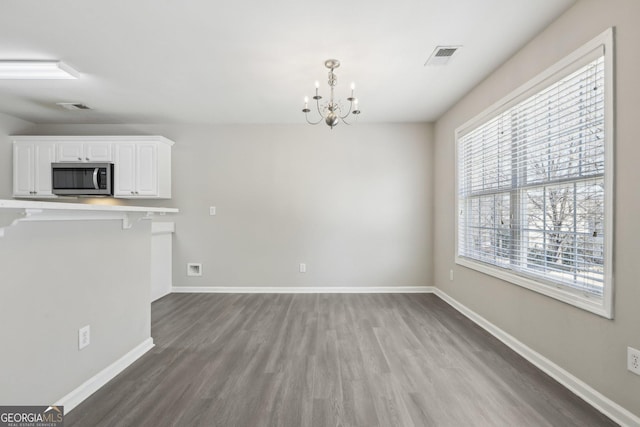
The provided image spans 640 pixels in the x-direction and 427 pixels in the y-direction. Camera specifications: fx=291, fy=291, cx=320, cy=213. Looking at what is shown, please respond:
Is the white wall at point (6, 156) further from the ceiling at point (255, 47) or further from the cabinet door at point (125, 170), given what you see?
the cabinet door at point (125, 170)

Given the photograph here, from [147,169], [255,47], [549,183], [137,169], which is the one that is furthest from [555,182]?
[137,169]

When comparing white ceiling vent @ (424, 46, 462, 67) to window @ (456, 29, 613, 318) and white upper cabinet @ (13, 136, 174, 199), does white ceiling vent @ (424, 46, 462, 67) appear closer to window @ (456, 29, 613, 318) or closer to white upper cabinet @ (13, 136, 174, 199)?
window @ (456, 29, 613, 318)

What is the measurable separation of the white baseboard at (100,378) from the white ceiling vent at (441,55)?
346 centimetres

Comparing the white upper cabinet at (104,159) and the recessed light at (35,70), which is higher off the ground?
the recessed light at (35,70)

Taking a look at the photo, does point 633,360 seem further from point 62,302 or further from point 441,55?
point 62,302

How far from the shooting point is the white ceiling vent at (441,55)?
2424 mm

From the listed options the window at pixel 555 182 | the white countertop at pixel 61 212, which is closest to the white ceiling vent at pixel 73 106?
the white countertop at pixel 61 212

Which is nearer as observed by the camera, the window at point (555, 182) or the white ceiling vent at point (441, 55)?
the window at point (555, 182)

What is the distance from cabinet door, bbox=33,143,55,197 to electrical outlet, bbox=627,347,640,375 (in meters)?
6.08

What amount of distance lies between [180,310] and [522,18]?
14.1 ft

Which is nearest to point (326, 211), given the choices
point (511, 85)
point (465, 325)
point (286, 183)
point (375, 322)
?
point (286, 183)

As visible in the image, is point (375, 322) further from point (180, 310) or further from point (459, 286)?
point (180, 310)

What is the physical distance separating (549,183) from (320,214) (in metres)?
2.80

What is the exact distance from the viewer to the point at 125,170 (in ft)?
13.5
